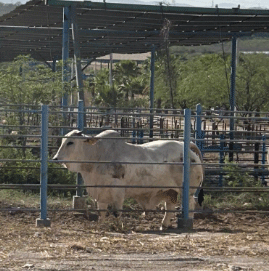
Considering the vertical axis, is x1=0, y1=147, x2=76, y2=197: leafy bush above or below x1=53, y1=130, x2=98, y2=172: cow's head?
below

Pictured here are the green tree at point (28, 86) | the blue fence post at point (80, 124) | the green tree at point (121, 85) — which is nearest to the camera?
the blue fence post at point (80, 124)

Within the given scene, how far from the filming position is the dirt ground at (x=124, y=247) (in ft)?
28.1

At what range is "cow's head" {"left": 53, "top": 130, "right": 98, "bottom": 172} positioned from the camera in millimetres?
12656

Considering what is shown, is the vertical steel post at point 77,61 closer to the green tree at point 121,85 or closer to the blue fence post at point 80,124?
the blue fence post at point 80,124

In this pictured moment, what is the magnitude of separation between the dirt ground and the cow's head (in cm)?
93

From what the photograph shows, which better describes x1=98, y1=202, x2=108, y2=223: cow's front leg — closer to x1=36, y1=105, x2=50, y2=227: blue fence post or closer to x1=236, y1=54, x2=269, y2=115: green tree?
x1=36, y1=105, x2=50, y2=227: blue fence post

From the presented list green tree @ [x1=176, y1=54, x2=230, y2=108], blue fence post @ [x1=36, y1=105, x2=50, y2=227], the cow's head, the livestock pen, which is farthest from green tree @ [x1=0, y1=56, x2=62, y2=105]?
green tree @ [x1=176, y1=54, x2=230, y2=108]

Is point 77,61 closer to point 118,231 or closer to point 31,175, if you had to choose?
point 31,175

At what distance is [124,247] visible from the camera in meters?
9.60

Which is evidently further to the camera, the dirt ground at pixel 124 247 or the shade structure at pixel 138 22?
the shade structure at pixel 138 22

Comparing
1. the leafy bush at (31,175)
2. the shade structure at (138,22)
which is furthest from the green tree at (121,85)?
Result: the leafy bush at (31,175)

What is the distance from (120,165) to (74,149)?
770mm

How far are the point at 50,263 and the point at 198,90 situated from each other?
35794mm

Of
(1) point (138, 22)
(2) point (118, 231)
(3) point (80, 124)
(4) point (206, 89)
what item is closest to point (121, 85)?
(4) point (206, 89)
